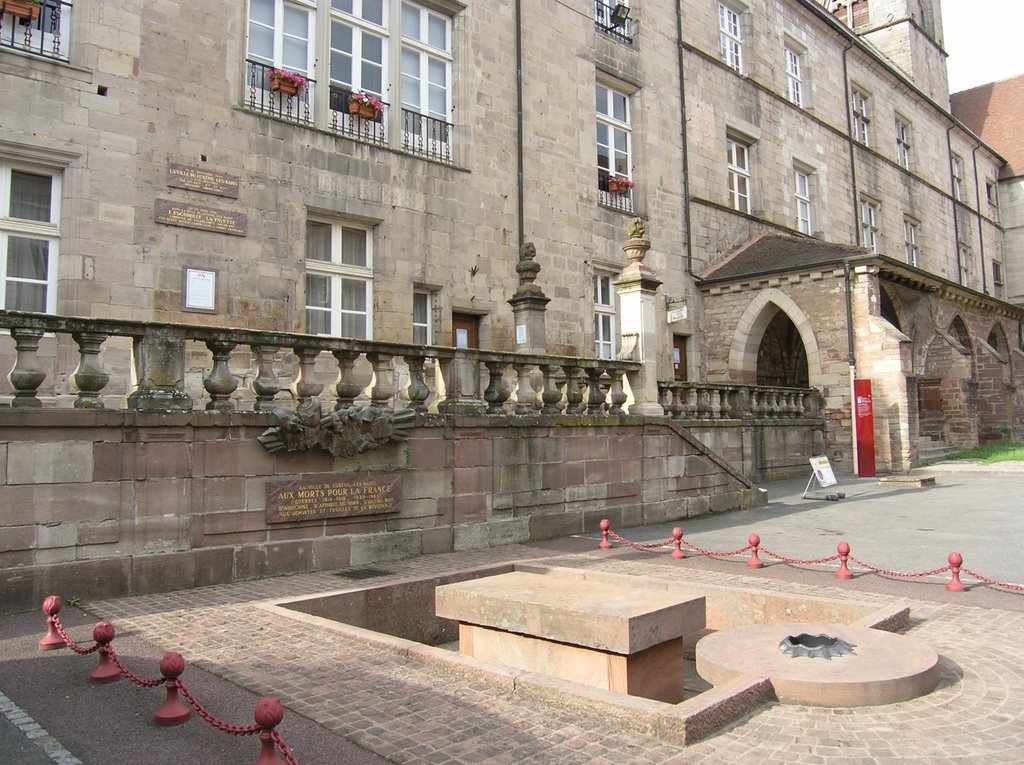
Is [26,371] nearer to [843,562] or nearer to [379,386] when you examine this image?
→ [379,386]

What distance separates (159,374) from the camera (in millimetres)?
6844

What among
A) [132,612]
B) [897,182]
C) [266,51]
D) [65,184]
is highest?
[897,182]

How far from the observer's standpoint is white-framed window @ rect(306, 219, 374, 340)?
1215 cm

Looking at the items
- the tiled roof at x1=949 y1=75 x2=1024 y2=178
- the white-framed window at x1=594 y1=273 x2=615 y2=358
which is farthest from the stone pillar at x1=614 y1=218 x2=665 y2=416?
the tiled roof at x1=949 y1=75 x2=1024 y2=178

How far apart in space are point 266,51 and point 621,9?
932cm

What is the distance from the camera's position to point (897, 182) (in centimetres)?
2817

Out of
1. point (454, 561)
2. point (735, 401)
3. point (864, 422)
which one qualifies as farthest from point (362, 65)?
point (864, 422)

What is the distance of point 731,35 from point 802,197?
5164 mm

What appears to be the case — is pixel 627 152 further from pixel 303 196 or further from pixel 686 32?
pixel 303 196

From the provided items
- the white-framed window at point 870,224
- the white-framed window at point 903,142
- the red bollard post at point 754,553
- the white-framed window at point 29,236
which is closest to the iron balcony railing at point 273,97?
the white-framed window at point 29,236

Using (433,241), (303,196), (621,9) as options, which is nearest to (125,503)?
(303,196)

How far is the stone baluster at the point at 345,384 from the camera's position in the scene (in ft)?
26.0

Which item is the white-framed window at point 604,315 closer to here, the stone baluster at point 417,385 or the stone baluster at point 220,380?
the stone baluster at point 417,385

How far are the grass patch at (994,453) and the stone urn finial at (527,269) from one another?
11870 millimetres
